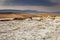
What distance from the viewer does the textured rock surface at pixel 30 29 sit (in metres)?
0.86

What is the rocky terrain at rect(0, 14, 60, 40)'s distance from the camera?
34.1 inches

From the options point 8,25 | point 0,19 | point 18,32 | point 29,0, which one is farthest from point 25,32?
point 29,0

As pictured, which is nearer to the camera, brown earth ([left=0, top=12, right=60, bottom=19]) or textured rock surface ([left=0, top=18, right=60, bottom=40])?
textured rock surface ([left=0, top=18, right=60, bottom=40])

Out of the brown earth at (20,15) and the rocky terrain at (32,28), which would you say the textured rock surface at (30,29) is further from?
the brown earth at (20,15)

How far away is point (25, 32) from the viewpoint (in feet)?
3.06

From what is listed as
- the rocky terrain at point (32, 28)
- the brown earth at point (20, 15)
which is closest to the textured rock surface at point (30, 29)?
the rocky terrain at point (32, 28)

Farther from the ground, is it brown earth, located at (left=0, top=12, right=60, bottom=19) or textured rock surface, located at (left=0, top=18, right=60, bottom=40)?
brown earth, located at (left=0, top=12, right=60, bottom=19)

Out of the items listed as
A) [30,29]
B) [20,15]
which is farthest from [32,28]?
[20,15]

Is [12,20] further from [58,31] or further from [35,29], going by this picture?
[58,31]

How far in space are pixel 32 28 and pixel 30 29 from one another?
0.02 m

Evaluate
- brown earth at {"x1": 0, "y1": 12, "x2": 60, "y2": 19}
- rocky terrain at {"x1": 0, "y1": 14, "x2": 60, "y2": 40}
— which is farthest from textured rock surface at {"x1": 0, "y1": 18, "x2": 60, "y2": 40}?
brown earth at {"x1": 0, "y1": 12, "x2": 60, "y2": 19}

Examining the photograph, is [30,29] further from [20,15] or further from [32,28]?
[20,15]

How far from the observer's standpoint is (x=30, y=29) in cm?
98

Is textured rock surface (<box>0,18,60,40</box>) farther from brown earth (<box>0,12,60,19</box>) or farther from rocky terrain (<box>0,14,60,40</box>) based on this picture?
brown earth (<box>0,12,60,19</box>)
